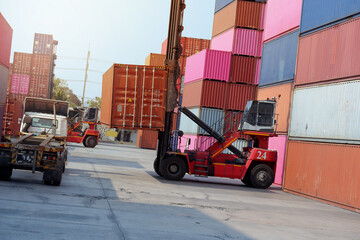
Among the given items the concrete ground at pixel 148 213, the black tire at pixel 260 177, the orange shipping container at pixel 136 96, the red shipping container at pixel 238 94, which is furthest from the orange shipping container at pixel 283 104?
the red shipping container at pixel 238 94

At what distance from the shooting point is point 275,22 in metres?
23.8

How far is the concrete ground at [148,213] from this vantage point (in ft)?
25.8

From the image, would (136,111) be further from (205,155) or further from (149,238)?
(149,238)

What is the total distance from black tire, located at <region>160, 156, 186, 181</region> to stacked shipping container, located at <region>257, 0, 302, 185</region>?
475 cm

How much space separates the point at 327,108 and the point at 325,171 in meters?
2.22

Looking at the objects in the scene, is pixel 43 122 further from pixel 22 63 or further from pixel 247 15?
pixel 22 63

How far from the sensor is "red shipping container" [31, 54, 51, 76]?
50.2 meters

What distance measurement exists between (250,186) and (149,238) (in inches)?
520

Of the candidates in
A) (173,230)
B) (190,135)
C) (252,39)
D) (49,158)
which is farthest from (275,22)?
(173,230)

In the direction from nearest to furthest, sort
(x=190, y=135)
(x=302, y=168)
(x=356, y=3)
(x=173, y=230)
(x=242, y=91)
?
(x=173, y=230) → (x=356, y=3) → (x=302, y=168) → (x=242, y=91) → (x=190, y=135)

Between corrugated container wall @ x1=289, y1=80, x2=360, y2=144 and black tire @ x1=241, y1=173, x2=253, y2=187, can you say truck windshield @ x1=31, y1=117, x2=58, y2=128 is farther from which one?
corrugated container wall @ x1=289, y1=80, x2=360, y2=144

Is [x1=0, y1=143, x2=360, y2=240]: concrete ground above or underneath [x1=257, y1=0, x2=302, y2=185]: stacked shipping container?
underneath

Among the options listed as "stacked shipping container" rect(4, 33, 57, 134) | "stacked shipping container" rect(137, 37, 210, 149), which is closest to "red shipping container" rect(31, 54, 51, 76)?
"stacked shipping container" rect(4, 33, 57, 134)

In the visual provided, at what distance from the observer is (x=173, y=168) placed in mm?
18781
